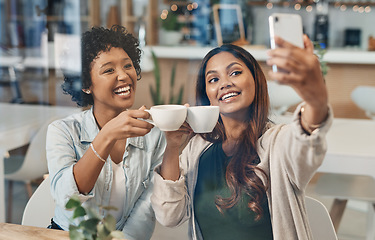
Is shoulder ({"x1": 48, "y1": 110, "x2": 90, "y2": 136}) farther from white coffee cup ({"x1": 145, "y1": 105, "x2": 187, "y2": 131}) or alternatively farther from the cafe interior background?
white coffee cup ({"x1": 145, "y1": 105, "x2": 187, "y2": 131})

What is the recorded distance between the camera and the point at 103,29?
1.04m

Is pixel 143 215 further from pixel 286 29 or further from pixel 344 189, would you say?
pixel 344 189

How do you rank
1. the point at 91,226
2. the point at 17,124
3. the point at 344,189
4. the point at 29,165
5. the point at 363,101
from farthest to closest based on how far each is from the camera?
the point at 363,101, the point at 17,124, the point at 344,189, the point at 29,165, the point at 91,226

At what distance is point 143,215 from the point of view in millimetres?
1064

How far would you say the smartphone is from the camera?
2.62 feet

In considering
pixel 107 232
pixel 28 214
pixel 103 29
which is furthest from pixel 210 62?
pixel 28 214

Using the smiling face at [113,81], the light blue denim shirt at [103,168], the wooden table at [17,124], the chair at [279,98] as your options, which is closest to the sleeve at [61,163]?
the light blue denim shirt at [103,168]

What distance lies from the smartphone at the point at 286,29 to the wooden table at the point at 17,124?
2.64 feet

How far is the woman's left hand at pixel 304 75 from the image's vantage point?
2.59ft

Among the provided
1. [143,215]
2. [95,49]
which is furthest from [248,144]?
[95,49]

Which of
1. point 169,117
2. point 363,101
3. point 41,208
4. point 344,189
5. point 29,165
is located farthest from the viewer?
point 363,101

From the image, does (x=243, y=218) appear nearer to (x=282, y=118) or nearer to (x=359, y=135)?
(x=282, y=118)

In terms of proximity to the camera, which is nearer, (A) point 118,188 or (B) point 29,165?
(A) point 118,188

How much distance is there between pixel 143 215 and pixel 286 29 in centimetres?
54
